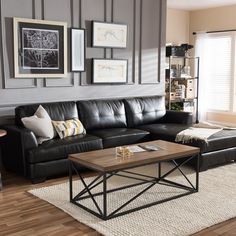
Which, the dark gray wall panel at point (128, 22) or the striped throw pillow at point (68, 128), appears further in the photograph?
the dark gray wall panel at point (128, 22)

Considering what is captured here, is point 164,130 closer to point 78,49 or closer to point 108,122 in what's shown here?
point 108,122

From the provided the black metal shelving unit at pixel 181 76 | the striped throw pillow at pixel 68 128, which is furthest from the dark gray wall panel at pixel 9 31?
the black metal shelving unit at pixel 181 76

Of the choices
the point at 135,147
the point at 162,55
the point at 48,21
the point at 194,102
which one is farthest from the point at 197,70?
the point at 135,147

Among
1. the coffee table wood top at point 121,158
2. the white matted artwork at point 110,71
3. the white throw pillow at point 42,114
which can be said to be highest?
the white matted artwork at point 110,71

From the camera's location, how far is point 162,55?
21.3 ft

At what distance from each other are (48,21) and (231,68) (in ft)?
13.8

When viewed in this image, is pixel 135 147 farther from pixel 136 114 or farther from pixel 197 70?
pixel 197 70

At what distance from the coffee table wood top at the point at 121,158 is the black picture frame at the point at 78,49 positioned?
2.00m

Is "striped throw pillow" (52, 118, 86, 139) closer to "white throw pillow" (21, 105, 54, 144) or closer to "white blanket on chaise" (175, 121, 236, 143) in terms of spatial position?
"white throw pillow" (21, 105, 54, 144)

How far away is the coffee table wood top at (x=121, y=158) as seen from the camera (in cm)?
330

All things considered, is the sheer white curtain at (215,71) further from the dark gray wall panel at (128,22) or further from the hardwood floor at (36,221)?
the hardwood floor at (36,221)

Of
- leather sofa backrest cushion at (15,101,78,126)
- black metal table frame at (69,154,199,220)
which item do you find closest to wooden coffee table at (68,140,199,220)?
black metal table frame at (69,154,199,220)

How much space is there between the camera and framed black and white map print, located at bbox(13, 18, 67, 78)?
4.86 meters

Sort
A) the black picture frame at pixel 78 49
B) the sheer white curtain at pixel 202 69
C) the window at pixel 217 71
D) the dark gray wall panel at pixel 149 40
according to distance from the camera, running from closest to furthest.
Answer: the black picture frame at pixel 78 49
the dark gray wall panel at pixel 149 40
the window at pixel 217 71
the sheer white curtain at pixel 202 69
